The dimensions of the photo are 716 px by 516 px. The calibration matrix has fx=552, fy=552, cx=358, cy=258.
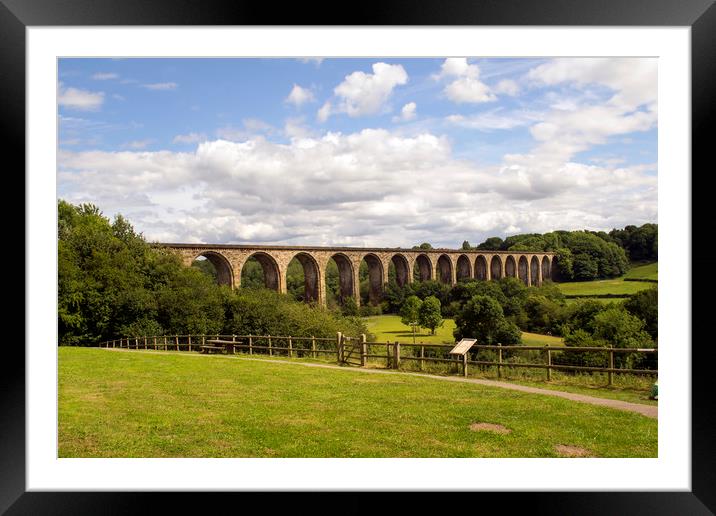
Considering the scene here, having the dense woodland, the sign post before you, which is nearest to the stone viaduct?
the dense woodland

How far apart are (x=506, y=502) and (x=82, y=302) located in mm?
16475

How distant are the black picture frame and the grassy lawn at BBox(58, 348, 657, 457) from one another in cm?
114

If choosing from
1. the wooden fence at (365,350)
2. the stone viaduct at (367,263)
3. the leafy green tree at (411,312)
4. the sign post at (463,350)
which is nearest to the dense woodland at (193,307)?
the wooden fence at (365,350)

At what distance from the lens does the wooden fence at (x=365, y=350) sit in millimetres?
8102

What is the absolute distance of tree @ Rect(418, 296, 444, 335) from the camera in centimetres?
2892

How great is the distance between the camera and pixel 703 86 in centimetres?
294

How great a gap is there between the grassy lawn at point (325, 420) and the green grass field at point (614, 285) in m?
25.5

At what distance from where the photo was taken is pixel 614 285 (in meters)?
31.2

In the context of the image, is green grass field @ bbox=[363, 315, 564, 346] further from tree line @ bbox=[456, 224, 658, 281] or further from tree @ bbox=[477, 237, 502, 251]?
tree @ bbox=[477, 237, 502, 251]

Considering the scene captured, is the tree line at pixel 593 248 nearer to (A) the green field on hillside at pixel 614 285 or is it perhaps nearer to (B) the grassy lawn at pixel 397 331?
(A) the green field on hillside at pixel 614 285
